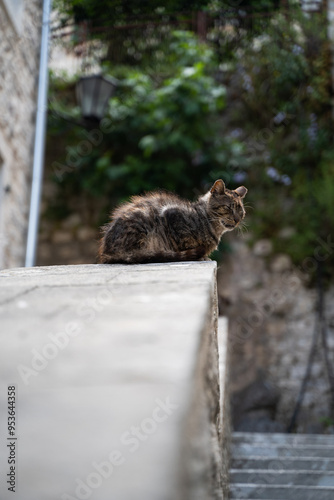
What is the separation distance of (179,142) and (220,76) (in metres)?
1.48

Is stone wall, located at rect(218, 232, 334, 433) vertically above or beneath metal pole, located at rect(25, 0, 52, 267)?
beneath

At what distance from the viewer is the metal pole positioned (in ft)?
16.5

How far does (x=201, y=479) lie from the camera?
95cm

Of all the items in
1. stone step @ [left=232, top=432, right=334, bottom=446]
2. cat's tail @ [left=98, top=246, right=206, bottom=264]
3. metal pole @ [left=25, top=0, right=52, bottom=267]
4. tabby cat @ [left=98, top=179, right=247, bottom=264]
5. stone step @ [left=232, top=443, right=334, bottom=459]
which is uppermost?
metal pole @ [left=25, top=0, right=52, bottom=267]

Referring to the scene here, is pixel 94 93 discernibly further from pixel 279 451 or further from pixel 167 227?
pixel 279 451

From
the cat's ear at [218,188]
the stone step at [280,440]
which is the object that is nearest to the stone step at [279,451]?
the stone step at [280,440]

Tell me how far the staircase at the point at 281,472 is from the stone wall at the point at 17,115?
2607mm

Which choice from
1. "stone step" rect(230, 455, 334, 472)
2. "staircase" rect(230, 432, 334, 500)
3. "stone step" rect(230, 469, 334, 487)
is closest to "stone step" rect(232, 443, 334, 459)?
"staircase" rect(230, 432, 334, 500)

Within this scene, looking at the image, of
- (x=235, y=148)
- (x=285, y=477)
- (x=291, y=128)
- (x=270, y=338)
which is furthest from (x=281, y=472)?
(x=291, y=128)

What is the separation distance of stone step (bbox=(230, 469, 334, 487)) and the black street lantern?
3758 mm

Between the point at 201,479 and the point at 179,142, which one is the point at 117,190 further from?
the point at 201,479

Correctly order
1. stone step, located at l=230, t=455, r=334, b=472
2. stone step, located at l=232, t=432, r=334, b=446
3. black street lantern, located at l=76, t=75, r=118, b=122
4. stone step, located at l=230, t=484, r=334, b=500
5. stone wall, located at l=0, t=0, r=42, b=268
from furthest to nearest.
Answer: black street lantern, located at l=76, t=75, r=118, b=122 → stone wall, located at l=0, t=0, r=42, b=268 → stone step, located at l=232, t=432, r=334, b=446 → stone step, located at l=230, t=455, r=334, b=472 → stone step, located at l=230, t=484, r=334, b=500

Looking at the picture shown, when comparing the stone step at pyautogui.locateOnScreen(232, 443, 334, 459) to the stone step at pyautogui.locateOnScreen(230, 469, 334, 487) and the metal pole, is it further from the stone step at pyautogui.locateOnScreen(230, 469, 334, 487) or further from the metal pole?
the metal pole

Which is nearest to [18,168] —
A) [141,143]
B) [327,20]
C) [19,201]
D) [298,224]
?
[19,201]
